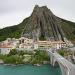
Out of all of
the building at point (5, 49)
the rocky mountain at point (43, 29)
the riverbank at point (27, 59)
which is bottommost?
the riverbank at point (27, 59)

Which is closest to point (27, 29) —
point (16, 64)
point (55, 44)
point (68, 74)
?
point (55, 44)

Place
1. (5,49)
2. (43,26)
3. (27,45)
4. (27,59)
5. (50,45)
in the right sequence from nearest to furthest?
(27,59)
(5,49)
(27,45)
(50,45)
(43,26)

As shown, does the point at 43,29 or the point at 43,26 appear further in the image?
the point at 43,26

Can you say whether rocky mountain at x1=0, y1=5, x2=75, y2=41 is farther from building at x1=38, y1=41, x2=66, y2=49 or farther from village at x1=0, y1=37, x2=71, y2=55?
building at x1=38, y1=41, x2=66, y2=49

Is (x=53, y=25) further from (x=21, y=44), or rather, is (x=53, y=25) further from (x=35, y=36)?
(x=21, y=44)

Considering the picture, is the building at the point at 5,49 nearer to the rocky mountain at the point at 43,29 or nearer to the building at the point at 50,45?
the building at the point at 50,45

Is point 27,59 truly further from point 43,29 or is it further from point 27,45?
point 43,29

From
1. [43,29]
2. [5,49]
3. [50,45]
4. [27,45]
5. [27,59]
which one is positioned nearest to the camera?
[27,59]

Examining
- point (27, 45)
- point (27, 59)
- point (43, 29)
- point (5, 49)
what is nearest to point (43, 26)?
point (43, 29)

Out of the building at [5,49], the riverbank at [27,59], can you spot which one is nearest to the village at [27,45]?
the building at [5,49]

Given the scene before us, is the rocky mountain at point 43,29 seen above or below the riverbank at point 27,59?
above
